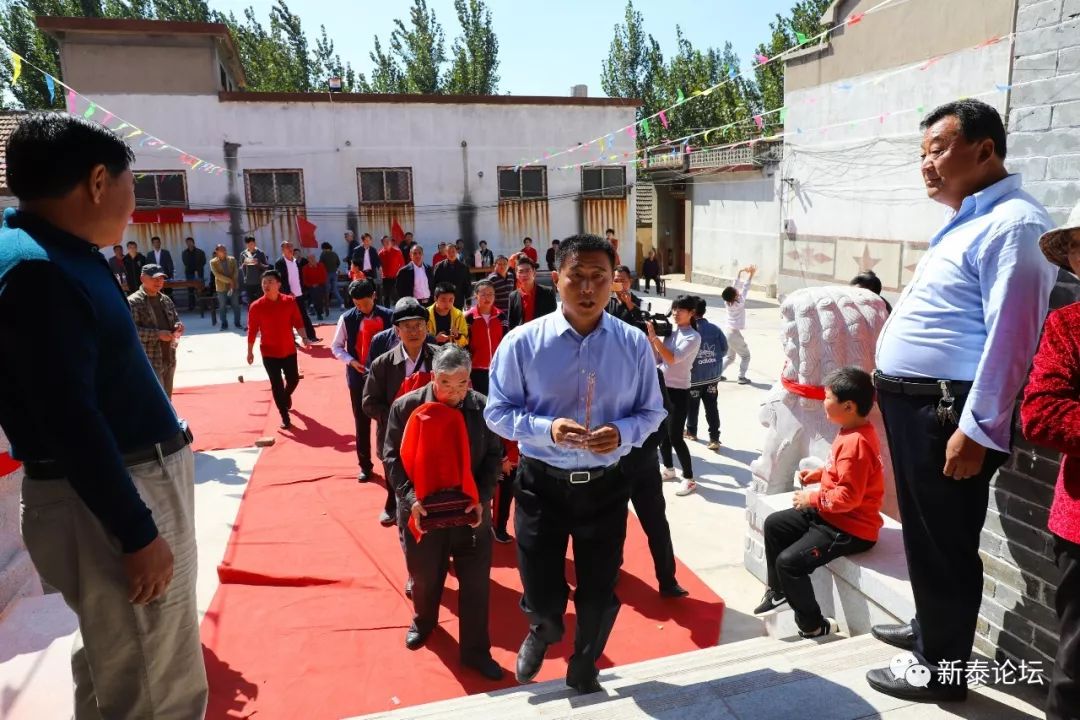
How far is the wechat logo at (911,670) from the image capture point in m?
2.49

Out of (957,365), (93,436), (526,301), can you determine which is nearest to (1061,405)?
(957,365)

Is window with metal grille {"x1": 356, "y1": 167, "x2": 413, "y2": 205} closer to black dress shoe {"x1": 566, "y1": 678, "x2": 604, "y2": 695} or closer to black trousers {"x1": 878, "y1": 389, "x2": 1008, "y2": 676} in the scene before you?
black dress shoe {"x1": 566, "y1": 678, "x2": 604, "y2": 695}

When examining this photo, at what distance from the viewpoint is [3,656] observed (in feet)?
10.4

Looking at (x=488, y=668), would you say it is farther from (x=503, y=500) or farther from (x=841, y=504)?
(x=841, y=504)

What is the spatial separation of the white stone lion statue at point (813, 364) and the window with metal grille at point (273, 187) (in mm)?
16156

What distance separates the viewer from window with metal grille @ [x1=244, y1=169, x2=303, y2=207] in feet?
59.0

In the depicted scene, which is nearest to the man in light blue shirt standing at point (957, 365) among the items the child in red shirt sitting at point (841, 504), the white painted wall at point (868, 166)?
the child in red shirt sitting at point (841, 504)

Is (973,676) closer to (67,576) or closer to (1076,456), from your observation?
(1076,456)

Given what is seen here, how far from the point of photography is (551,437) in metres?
2.62

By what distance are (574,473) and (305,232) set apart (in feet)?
55.2

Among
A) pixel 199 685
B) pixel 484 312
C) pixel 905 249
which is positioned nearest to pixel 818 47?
pixel 905 249

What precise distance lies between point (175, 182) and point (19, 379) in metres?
18.1

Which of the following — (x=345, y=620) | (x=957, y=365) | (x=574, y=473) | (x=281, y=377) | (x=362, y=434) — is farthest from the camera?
(x=281, y=377)

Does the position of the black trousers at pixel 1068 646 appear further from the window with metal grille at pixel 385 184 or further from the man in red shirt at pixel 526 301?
the window with metal grille at pixel 385 184
